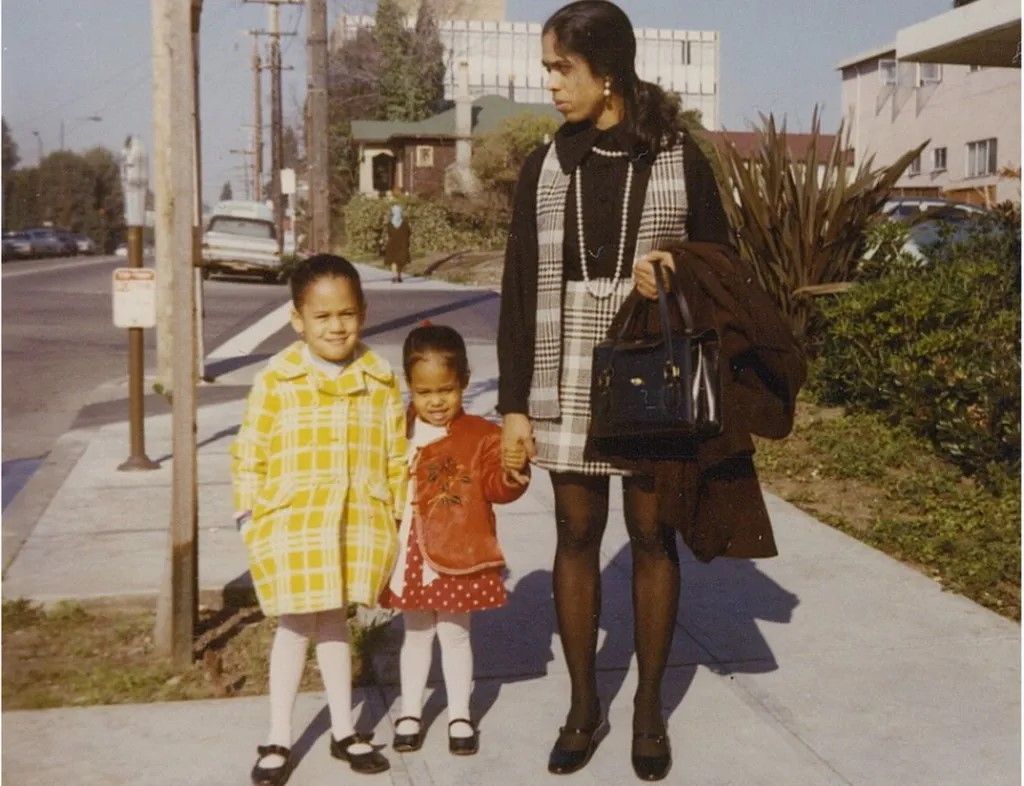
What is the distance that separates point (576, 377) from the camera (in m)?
3.58

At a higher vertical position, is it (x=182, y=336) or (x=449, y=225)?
(x=449, y=225)

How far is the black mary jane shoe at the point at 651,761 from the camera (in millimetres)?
3559

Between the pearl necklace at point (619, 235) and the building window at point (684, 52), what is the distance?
6998 cm

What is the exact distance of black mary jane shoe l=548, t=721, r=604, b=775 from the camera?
3.60 meters

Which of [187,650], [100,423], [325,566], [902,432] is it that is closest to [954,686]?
[325,566]

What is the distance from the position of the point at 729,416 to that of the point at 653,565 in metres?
0.50

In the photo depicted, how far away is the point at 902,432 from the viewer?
830cm

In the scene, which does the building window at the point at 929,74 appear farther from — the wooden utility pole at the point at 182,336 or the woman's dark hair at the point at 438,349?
the woman's dark hair at the point at 438,349

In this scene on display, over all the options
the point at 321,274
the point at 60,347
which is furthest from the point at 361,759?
the point at 60,347

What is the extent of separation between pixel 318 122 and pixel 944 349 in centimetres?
1084

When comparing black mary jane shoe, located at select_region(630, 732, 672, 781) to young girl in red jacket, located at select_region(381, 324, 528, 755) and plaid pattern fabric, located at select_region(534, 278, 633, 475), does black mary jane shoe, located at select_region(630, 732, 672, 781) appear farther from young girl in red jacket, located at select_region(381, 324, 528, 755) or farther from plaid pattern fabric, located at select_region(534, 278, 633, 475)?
plaid pattern fabric, located at select_region(534, 278, 633, 475)

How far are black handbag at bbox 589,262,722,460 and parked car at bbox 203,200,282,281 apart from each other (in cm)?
2562

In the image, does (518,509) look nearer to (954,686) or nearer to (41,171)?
(954,686)

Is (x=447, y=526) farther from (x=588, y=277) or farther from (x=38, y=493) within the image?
(x=38, y=493)
